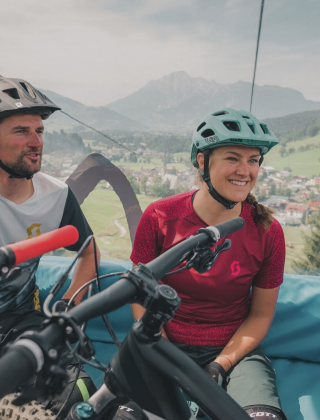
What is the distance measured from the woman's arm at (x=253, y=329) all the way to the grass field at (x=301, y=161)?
14.2 feet

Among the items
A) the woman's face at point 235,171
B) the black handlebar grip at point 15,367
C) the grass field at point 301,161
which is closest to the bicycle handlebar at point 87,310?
the black handlebar grip at point 15,367

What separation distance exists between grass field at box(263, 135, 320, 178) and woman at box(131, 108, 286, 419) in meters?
4.30

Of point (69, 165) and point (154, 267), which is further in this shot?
point (69, 165)

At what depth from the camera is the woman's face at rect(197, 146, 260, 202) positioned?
1610mm

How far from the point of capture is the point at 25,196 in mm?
1812

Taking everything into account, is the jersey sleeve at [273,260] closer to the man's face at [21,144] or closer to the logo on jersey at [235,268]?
the logo on jersey at [235,268]

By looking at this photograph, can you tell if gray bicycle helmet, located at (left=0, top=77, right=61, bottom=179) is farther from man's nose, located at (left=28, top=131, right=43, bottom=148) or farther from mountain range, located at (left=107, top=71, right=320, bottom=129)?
mountain range, located at (left=107, top=71, right=320, bottom=129)

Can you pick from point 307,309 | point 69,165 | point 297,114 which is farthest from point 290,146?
point 307,309

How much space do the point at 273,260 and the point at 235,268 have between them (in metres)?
0.18

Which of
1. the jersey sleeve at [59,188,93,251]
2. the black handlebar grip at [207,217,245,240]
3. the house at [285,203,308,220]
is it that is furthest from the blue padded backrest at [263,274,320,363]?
the house at [285,203,308,220]

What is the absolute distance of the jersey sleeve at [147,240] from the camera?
172 cm

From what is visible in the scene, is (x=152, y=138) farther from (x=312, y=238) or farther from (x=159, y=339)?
(x=312, y=238)

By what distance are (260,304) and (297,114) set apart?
5.15 m

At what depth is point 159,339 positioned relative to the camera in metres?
0.72
